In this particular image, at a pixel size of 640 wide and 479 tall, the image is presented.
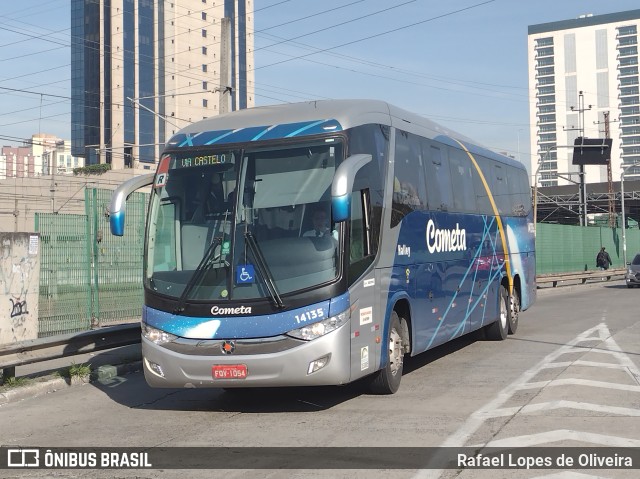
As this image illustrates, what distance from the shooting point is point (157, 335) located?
9453 millimetres

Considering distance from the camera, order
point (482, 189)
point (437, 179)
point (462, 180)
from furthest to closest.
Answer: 1. point (482, 189)
2. point (462, 180)
3. point (437, 179)

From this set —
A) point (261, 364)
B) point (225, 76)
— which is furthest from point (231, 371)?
point (225, 76)

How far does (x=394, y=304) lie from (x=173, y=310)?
9.25 ft

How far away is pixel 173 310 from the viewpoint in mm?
9328

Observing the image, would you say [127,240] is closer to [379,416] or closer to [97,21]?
[379,416]

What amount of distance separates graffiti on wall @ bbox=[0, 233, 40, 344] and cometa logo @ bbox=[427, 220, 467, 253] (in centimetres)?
690

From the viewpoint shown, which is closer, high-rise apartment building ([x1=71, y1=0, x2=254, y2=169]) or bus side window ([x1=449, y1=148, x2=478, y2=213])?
bus side window ([x1=449, y1=148, x2=478, y2=213])

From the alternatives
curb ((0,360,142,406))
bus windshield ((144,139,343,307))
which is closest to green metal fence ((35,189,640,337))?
curb ((0,360,142,406))

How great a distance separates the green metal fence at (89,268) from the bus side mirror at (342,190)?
29.1 ft

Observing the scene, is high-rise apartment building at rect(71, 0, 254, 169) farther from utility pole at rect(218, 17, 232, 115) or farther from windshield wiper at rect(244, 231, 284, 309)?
windshield wiper at rect(244, 231, 284, 309)

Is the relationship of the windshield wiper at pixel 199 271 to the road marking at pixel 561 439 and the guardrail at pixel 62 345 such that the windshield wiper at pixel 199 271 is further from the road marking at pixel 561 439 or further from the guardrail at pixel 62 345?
the road marking at pixel 561 439

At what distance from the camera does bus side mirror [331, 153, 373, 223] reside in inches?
335

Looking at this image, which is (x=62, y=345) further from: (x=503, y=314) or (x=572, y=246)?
(x=572, y=246)

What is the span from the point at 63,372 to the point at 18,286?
2.96 metres
